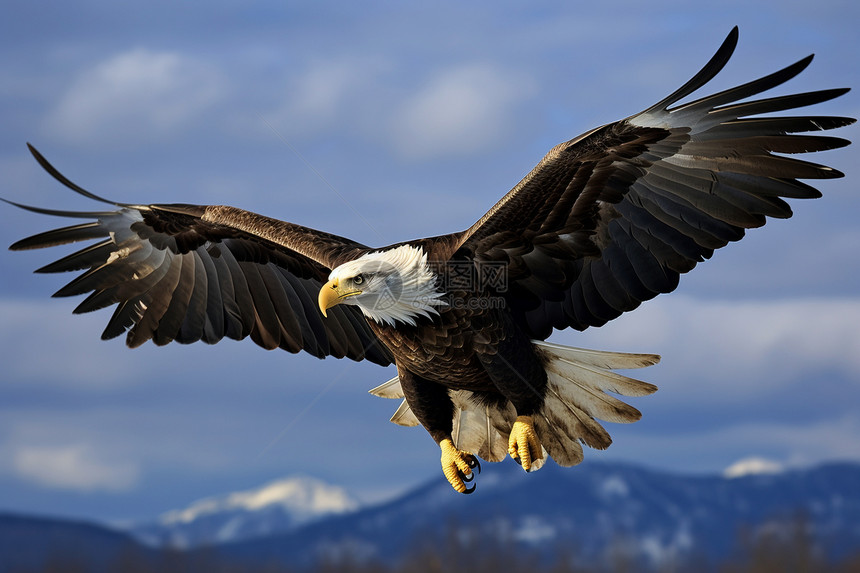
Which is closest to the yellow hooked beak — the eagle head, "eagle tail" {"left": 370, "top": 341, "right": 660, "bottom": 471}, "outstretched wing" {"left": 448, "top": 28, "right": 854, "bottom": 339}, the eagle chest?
the eagle head

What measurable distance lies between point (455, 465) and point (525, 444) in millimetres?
578

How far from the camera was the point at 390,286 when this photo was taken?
207 inches

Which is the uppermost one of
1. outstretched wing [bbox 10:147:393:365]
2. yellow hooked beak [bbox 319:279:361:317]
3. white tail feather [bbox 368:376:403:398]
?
outstretched wing [bbox 10:147:393:365]

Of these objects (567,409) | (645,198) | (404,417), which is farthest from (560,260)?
(404,417)

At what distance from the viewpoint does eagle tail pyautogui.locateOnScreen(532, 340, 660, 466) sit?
602 centimetres

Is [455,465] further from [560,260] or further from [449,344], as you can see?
[560,260]

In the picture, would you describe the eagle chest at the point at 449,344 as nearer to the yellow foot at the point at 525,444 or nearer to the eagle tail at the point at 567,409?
the yellow foot at the point at 525,444

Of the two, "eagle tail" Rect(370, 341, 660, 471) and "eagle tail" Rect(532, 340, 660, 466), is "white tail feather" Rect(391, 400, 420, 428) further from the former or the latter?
"eagle tail" Rect(532, 340, 660, 466)

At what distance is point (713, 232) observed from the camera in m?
5.31

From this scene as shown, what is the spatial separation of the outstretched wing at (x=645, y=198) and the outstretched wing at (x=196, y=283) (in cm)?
159

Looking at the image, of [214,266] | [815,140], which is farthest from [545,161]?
[214,266]

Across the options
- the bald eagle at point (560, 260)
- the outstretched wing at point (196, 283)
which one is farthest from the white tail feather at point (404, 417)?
the outstretched wing at point (196, 283)

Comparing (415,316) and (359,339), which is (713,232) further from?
(359,339)

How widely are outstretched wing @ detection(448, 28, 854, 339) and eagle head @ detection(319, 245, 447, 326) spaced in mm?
254
